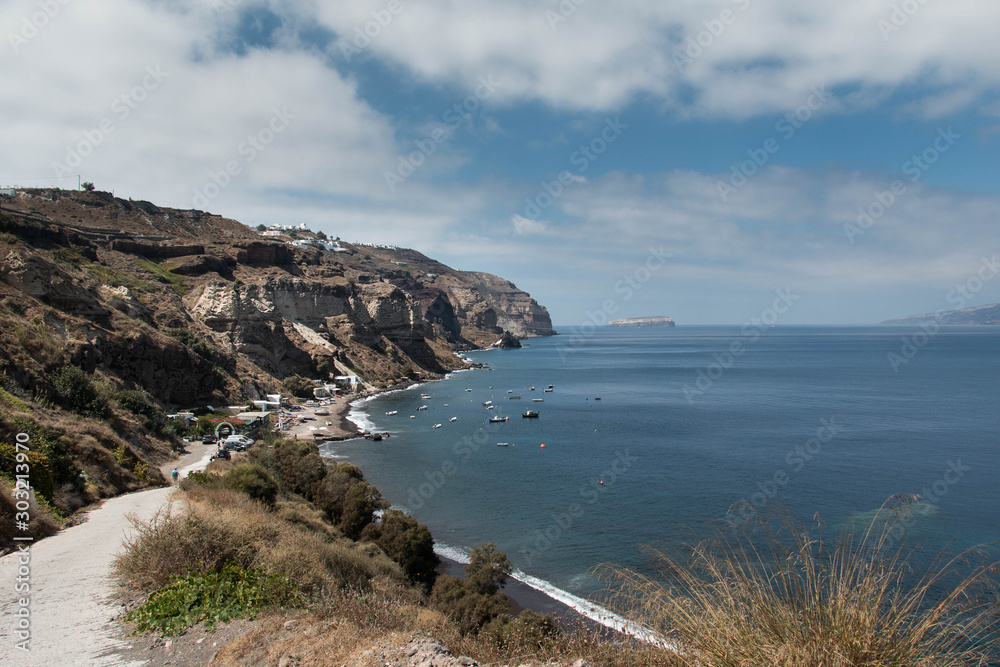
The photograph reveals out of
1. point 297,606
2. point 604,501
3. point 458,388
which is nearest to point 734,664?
point 297,606

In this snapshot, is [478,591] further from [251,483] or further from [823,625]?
[823,625]

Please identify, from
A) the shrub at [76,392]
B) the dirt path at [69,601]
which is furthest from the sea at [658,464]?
the shrub at [76,392]

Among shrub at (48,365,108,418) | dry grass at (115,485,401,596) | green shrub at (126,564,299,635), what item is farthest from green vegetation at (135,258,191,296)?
green shrub at (126,564,299,635)

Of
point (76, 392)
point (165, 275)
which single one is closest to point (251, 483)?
point (76, 392)

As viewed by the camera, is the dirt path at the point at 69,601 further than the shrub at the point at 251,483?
No

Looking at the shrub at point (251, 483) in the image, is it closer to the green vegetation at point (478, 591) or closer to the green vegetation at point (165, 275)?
the green vegetation at point (478, 591)
